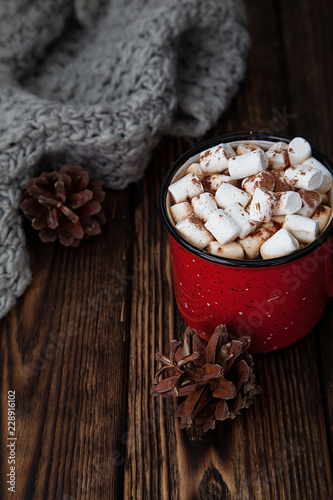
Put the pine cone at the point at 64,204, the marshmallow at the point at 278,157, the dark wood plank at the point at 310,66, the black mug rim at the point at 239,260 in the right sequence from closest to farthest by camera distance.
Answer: the black mug rim at the point at 239,260
the marshmallow at the point at 278,157
the pine cone at the point at 64,204
the dark wood plank at the point at 310,66

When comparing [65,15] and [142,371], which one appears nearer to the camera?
[142,371]

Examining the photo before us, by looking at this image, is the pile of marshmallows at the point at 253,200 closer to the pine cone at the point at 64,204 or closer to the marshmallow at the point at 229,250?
the marshmallow at the point at 229,250

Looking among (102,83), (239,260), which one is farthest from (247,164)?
(102,83)

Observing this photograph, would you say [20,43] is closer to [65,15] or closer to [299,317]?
[65,15]

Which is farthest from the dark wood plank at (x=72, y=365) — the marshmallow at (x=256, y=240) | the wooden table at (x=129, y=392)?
the marshmallow at (x=256, y=240)

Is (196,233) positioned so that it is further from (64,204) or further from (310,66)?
(310,66)

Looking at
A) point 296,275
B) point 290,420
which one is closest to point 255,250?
point 296,275
